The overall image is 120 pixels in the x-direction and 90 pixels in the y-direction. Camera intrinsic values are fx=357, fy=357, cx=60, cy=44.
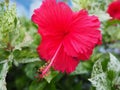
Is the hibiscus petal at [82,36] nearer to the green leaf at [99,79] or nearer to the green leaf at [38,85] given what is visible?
the green leaf at [99,79]

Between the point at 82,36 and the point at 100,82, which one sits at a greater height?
the point at 82,36

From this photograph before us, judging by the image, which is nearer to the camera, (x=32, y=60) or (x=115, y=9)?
(x=32, y=60)

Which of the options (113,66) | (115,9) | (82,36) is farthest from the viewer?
(115,9)

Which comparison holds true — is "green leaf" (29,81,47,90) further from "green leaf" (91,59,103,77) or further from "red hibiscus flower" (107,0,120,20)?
"red hibiscus flower" (107,0,120,20)

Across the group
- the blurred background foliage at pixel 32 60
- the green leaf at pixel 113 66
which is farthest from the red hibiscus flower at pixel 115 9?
the green leaf at pixel 113 66

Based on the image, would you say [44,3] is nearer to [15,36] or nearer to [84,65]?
[15,36]

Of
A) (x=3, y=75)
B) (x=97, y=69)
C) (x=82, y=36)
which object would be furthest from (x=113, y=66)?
(x=3, y=75)

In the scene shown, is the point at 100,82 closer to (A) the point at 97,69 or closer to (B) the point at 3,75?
(A) the point at 97,69

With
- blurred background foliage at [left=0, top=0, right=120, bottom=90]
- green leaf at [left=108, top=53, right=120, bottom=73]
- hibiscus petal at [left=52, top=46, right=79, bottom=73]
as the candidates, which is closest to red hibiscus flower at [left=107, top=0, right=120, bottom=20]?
blurred background foliage at [left=0, top=0, right=120, bottom=90]

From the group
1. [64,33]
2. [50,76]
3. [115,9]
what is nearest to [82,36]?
[64,33]

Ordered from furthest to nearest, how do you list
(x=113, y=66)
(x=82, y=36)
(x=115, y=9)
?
(x=115, y=9)
(x=113, y=66)
(x=82, y=36)
